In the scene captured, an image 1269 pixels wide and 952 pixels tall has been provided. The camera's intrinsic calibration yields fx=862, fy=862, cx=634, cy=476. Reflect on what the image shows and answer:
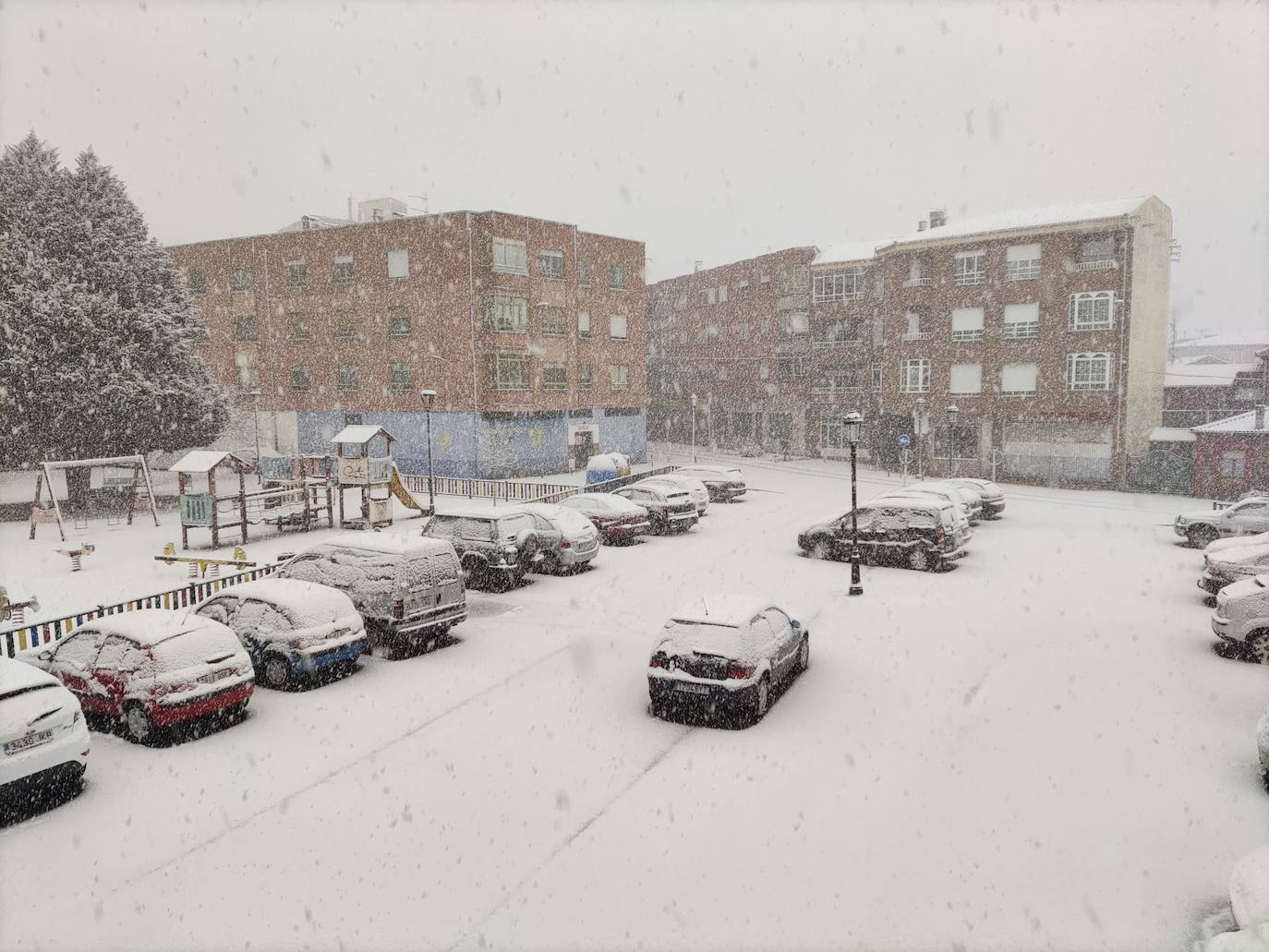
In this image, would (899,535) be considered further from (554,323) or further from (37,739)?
(554,323)

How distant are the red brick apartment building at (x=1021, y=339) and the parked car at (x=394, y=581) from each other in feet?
98.0

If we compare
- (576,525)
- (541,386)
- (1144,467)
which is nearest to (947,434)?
(1144,467)

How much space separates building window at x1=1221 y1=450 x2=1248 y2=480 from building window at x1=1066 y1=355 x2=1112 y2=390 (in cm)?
593

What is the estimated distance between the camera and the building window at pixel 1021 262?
41.6 metres

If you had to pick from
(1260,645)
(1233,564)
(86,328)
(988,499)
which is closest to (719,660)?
(1260,645)

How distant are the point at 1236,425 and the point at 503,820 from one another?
1474 inches

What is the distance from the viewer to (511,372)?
42344 millimetres

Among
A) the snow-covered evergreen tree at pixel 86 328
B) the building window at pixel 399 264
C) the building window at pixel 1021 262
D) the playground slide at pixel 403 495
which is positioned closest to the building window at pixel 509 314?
the building window at pixel 399 264

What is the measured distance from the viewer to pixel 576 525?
20.9 m

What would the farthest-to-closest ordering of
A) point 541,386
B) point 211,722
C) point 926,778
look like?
point 541,386
point 211,722
point 926,778

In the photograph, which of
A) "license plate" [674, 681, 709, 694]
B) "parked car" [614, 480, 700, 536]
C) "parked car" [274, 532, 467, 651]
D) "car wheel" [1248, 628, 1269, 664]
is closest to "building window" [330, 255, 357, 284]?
"parked car" [614, 480, 700, 536]

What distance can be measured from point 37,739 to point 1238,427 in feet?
133

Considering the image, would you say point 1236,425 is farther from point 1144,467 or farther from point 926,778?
point 926,778

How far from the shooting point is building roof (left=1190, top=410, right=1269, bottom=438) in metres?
34.3
